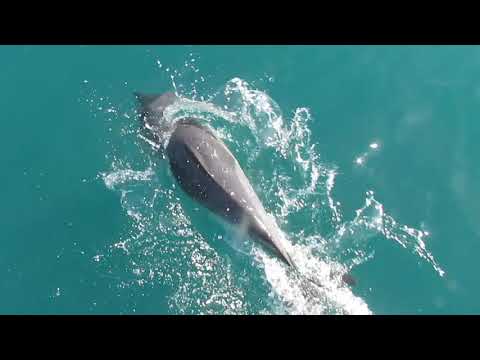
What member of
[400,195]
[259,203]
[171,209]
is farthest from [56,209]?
[400,195]

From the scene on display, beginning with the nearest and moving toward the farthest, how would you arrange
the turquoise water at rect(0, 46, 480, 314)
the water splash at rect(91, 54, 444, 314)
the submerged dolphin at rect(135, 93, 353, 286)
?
the water splash at rect(91, 54, 444, 314), the turquoise water at rect(0, 46, 480, 314), the submerged dolphin at rect(135, 93, 353, 286)

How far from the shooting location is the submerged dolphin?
13906 mm

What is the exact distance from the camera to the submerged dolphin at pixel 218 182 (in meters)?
13.9

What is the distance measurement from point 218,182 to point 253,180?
142cm

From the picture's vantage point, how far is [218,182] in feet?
47.1

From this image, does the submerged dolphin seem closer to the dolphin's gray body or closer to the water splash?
the dolphin's gray body

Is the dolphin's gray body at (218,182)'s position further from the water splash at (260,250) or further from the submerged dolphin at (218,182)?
the water splash at (260,250)

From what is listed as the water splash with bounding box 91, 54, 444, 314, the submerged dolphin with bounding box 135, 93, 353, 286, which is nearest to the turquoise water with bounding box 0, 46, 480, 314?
the water splash with bounding box 91, 54, 444, 314

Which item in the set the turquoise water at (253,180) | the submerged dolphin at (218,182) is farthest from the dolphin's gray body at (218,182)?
the turquoise water at (253,180)

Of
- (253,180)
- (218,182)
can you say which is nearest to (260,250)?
(218,182)

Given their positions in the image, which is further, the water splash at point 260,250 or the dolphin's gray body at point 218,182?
the dolphin's gray body at point 218,182

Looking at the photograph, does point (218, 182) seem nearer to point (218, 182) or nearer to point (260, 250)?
point (218, 182)

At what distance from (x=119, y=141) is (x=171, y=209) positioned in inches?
131

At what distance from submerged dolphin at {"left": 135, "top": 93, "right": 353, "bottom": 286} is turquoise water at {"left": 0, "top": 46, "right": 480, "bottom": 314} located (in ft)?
1.42
